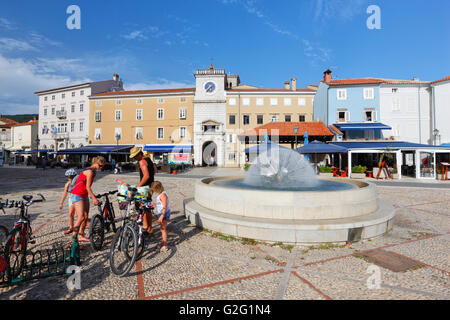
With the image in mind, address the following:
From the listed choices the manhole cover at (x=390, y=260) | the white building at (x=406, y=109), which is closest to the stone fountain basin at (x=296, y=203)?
the manhole cover at (x=390, y=260)

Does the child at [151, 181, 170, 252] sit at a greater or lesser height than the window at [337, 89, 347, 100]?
lesser

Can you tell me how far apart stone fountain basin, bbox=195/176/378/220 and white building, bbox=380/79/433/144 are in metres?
27.5

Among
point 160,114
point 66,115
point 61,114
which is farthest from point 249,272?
point 61,114

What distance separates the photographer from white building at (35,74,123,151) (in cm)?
3725

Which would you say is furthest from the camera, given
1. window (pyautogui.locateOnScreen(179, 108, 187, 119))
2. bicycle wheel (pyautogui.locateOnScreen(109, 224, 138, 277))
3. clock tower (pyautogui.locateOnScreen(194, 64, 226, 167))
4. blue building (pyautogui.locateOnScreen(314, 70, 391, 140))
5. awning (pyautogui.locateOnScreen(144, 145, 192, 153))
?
window (pyautogui.locateOnScreen(179, 108, 187, 119))

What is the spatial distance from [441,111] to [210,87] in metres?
28.6

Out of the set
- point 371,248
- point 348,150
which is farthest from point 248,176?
point 348,150

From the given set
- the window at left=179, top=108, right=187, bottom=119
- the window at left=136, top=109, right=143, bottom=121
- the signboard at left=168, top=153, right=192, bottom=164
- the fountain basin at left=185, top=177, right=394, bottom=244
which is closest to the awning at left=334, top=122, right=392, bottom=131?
the signboard at left=168, top=153, right=192, bottom=164

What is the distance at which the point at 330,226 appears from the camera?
419 centimetres

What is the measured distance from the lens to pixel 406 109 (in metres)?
26.4

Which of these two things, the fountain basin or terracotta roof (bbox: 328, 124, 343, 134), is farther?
terracotta roof (bbox: 328, 124, 343, 134)

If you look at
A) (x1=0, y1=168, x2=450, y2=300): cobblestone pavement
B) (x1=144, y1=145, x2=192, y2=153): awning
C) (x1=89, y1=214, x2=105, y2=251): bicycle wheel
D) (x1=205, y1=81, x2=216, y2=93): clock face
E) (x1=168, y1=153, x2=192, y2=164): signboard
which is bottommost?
(x1=0, y1=168, x2=450, y2=300): cobblestone pavement

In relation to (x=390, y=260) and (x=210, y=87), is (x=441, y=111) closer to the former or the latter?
(x=210, y=87)

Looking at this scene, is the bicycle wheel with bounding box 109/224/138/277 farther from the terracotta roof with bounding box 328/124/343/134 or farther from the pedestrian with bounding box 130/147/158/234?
the terracotta roof with bounding box 328/124/343/134
